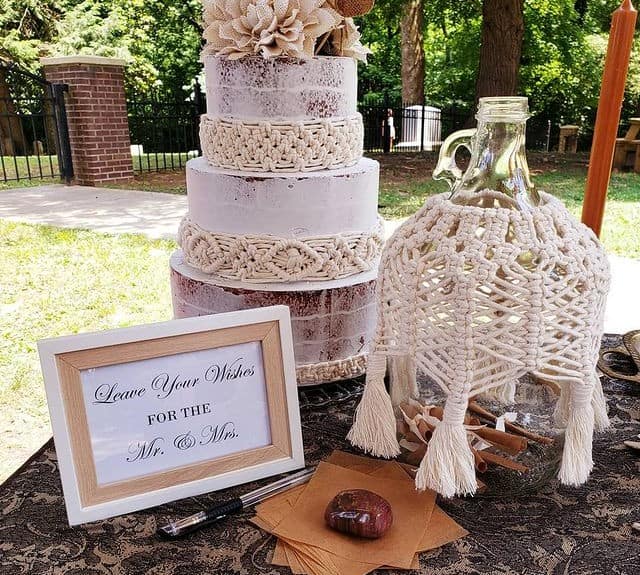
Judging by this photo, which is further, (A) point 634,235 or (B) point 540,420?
(A) point 634,235

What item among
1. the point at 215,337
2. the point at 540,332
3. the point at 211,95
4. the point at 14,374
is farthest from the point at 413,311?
the point at 14,374

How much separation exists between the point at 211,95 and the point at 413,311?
511 mm

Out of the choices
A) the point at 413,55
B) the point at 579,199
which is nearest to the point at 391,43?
the point at 413,55

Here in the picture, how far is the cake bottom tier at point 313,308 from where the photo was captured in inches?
35.8

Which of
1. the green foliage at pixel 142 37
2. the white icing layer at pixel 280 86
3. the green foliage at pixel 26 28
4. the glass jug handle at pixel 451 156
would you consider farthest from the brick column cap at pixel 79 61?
the glass jug handle at pixel 451 156

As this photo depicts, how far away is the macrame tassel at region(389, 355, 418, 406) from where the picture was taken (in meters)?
0.80

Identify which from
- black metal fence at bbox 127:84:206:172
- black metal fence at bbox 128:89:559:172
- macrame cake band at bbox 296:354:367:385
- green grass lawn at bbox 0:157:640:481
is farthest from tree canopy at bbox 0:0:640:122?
macrame cake band at bbox 296:354:367:385

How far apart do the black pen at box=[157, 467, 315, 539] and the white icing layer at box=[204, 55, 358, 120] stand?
1.65 ft

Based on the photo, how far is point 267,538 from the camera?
2.14ft

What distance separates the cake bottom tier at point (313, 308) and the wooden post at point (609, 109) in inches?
13.8

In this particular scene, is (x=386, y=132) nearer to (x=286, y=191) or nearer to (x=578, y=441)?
(x=286, y=191)

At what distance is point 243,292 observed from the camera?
2.97 ft

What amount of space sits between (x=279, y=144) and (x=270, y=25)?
6.3 inches

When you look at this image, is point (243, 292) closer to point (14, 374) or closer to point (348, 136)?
point (348, 136)
